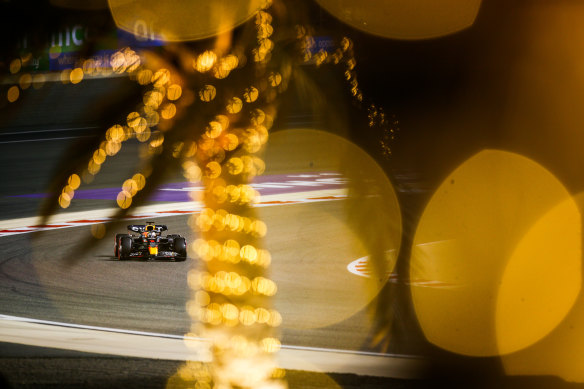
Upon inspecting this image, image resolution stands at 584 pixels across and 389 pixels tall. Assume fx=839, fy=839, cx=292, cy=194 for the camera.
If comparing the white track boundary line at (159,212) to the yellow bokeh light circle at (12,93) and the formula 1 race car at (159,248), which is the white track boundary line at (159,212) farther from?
the formula 1 race car at (159,248)

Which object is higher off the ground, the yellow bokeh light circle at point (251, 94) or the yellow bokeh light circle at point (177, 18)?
the yellow bokeh light circle at point (177, 18)

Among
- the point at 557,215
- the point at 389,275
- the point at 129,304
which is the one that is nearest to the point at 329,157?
the point at 389,275

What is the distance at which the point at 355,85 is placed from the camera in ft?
9.21

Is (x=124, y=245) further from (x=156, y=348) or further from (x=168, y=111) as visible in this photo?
(x=168, y=111)

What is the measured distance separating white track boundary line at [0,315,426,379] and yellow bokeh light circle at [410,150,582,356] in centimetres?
48

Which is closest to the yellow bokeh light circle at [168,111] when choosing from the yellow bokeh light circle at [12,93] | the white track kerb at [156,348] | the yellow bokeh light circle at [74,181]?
the yellow bokeh light circle at [74,181]

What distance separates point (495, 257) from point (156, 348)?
317cm

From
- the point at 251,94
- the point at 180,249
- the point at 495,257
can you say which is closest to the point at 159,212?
the point at 251,94

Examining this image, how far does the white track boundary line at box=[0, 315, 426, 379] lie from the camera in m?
5.73

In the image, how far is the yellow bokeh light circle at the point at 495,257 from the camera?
3.77m

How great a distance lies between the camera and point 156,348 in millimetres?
6512

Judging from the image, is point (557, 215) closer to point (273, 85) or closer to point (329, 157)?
point (329, 157)

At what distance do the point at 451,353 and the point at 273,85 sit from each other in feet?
10.8

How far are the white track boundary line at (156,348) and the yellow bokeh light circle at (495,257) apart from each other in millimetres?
482
